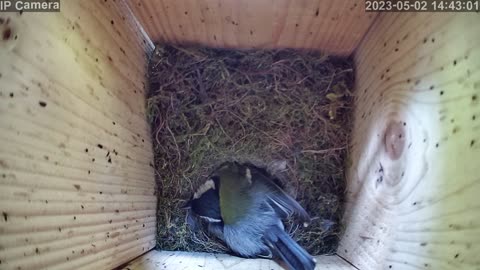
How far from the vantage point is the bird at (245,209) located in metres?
1.38

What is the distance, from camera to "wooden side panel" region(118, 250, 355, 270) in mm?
1235

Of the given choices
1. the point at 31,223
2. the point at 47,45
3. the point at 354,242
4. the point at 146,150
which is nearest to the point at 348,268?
the point at 354,242

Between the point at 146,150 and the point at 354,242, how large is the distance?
0.80 metres

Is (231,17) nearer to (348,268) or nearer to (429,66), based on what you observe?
(429,66)

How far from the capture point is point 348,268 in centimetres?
124

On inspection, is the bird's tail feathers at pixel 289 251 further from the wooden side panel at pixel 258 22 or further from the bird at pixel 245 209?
the wooden side panel at pixel 258 22

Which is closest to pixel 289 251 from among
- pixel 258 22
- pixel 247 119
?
pixel 247 119

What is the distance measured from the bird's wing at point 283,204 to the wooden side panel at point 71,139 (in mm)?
485

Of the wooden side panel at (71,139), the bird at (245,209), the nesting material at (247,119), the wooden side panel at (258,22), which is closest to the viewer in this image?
the wooden side panel at (71,139)

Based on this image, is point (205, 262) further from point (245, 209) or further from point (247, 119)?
point (247, 119)

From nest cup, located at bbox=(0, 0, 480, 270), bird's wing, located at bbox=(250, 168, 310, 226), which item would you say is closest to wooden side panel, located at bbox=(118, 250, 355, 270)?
nest cup, located at bbox=(0, 0, 480, 270)

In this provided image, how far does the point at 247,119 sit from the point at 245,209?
0.35 metres

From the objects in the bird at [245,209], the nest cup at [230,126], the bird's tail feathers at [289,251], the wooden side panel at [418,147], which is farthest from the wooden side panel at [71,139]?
the wooden side panel at [418,147]

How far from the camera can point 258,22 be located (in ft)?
4.26
